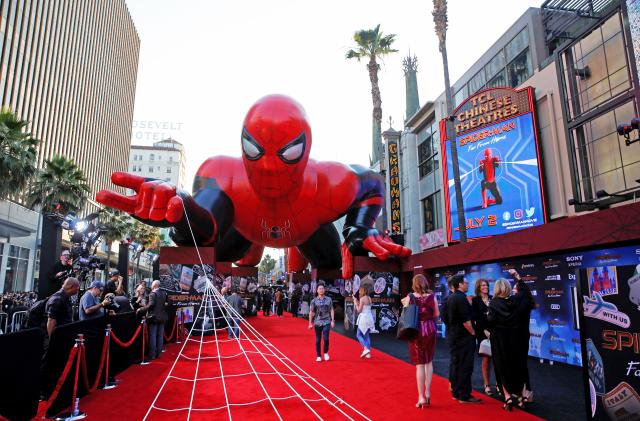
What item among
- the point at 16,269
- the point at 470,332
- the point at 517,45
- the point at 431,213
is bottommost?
the point at 470,332

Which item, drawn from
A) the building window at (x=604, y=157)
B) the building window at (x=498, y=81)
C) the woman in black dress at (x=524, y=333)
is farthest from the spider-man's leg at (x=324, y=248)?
the building window at (x=498, y=81)

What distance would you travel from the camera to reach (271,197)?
32.9 feet

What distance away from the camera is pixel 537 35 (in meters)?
16.2

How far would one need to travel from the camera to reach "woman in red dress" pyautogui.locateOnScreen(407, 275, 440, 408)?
4.89 m

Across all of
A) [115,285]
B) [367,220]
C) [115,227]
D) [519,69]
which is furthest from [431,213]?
[115,227]

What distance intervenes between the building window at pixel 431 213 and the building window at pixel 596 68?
8727mm

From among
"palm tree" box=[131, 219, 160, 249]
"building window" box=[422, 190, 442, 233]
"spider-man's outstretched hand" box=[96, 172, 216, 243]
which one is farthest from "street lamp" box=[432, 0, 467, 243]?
"palm tree" box=[131, 219, 160, 249]

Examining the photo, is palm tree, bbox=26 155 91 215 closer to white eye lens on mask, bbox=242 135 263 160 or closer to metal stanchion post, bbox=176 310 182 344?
metal stanchion post, bbox=176 310 182 344

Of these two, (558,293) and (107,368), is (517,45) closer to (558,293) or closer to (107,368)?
(558,293)

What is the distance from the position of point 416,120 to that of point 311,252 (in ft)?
45.2

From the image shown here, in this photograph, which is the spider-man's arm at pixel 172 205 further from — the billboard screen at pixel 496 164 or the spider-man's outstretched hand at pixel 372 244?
the billboard screen at pixel 496 164

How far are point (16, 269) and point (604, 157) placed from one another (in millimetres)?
32742

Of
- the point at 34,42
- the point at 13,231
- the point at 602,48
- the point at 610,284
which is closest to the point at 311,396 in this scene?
the point at 610,284

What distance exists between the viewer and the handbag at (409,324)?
495cm
